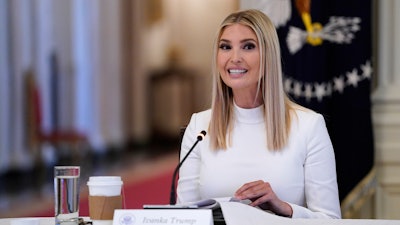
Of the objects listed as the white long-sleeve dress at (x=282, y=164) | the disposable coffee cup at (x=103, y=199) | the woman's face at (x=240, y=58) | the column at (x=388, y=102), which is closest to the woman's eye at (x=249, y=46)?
the woman's face at (x=240, y=58)

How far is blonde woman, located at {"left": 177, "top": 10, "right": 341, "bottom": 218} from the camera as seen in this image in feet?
8.16

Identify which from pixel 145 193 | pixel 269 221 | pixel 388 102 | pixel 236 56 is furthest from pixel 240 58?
pixel 145 193

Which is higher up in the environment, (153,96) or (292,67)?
(292,67)

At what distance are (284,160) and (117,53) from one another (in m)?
9.44

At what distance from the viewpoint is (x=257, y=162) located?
2514 millimetres

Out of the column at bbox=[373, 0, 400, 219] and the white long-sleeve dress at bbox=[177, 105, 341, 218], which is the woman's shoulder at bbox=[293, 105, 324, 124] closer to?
the white long-sleeve dress at bbox=[177, 105, 341, 218]

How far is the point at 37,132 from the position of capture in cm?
789

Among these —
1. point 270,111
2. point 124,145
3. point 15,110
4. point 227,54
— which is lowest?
point 124,145

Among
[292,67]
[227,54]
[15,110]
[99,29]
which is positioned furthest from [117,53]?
[227,54]

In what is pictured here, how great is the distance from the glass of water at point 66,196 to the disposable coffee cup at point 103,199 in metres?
0.05

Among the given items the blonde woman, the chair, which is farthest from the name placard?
the chair

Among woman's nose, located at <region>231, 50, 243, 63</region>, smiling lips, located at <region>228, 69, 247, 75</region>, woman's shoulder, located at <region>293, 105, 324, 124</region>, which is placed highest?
woman's nose, located at <region>231, 50, 243, 63</region>

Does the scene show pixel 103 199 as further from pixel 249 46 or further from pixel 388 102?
pixel 388 102

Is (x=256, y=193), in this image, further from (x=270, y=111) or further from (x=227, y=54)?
(x=227, y=54)
